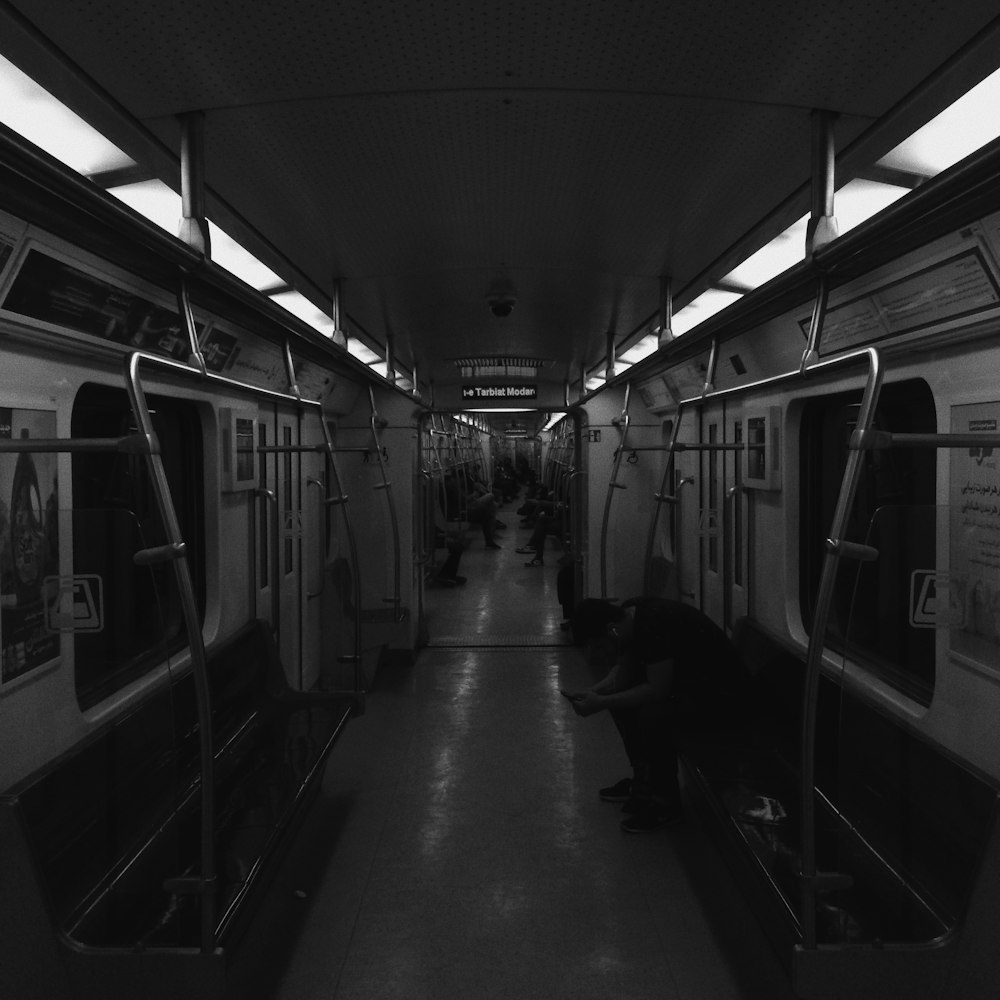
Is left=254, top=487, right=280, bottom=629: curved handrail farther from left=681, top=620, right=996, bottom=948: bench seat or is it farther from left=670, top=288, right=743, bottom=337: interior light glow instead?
left=681, top=620, right=996, bottom=948: bench seat

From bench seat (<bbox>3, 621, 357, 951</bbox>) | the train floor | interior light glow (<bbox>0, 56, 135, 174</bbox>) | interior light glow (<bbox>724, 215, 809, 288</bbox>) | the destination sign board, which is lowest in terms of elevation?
the train floor

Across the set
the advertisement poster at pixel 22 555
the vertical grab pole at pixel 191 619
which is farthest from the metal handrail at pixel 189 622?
the advertisement poster at pixel 22 555

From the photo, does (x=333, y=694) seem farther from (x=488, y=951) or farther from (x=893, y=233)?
(x=893, y=233)

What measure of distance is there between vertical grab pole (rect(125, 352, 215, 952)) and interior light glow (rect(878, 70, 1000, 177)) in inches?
92.7

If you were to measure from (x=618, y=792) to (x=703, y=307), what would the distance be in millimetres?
3230

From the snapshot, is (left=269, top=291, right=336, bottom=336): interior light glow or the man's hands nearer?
the man's hands

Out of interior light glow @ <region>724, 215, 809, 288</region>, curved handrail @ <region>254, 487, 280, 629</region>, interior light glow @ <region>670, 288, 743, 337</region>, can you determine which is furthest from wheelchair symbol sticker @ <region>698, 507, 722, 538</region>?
curved handrail @ <region>254, 487, 280, 629</region>

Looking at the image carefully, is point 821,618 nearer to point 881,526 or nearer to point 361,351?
point 881,526

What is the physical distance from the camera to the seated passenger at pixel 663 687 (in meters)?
3.70

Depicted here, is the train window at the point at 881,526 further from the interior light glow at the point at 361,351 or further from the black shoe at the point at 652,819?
the interior light glow at the point at 361,351

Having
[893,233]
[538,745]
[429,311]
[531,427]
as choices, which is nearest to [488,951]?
[538,745]

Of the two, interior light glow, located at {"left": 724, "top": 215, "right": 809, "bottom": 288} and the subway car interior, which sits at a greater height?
interior light glow, located at {"left": 724, "top": 215, "right": 809, "bottom": 288}

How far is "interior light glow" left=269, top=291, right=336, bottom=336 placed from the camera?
15.8ft

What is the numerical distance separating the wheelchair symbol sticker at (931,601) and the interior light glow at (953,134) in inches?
47.5
